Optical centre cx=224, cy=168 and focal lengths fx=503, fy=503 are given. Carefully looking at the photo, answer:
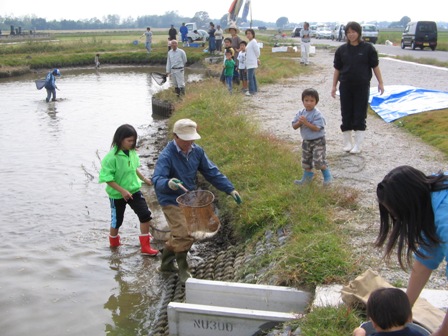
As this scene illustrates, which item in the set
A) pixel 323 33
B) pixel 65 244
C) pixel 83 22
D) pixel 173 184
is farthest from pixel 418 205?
pixel 83 22

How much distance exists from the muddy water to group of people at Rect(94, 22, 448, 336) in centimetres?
52

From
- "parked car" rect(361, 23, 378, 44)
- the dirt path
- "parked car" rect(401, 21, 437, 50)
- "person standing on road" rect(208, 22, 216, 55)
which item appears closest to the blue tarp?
the dirt path

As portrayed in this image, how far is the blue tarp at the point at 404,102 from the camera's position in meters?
10.9

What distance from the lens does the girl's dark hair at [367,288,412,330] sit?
9.04ft

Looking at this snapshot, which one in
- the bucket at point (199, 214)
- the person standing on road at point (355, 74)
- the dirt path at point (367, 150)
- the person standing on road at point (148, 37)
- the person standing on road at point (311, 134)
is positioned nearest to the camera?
the dirt path at point (367, 150)

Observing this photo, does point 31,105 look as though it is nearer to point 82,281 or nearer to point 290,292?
point 82,281

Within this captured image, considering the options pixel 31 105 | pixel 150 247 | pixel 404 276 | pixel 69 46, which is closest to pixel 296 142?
pixel 150 247

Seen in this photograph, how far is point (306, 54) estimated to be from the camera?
78.0 ft

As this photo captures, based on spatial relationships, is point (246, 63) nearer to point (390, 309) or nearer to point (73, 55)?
point (390, 309)

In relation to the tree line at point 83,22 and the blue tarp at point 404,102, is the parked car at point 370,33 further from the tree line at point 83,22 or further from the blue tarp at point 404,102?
the tree line at point 83,22

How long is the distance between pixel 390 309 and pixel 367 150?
6.01 metres

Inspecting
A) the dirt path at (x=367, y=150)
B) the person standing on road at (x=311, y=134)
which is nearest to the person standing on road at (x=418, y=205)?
the dirt path at (x=367, y=150)

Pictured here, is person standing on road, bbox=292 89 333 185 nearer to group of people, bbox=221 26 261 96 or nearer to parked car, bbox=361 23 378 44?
group of people, bbox=221 26 261 96

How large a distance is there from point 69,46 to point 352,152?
3973cm
